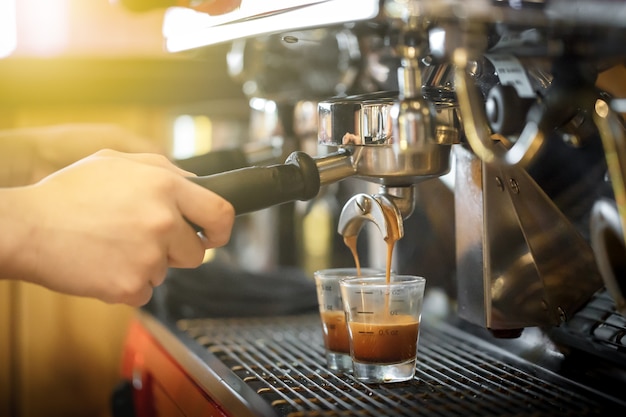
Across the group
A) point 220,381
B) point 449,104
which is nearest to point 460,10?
point 449,104

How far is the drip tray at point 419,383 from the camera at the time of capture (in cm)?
60

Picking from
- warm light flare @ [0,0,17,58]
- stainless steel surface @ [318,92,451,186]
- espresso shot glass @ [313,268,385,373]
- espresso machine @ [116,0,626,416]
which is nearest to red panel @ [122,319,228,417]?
espresso machine @ [116,0,626,416]

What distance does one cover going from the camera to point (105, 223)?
0.57m

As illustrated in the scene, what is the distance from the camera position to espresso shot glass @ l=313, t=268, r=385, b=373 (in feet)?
2.44

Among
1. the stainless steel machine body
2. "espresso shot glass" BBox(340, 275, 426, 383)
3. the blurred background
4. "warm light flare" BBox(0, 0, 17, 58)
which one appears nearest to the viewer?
the stainless steel machine body

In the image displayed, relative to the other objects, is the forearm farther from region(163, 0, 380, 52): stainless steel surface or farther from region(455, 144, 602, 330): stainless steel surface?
region(455, 144, 602, 330): stainless steel surface

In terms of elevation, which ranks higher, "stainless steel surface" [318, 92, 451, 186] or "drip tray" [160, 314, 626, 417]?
"stainless steel surface" [318, 92, 451, 186]

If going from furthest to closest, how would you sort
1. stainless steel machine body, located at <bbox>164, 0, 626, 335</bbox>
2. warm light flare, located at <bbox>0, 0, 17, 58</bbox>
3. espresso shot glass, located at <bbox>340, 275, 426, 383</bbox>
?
1. warm light flare, located at <bbox>0, 0, 17, 58</bbox>
2. espresso shot glass, located at <bbox>340, 275, 426, 383</bbox>
3. stainless steel machine body, located at <bbox>164, 0, 626, 335</bbox>

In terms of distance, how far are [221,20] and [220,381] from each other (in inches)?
13.0

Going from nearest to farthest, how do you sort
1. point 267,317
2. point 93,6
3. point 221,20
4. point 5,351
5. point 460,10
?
1. point 460,10
2. point 221,20
3. point 267,317
4. point 5,351
5. point 93,6

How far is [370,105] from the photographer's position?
0.65 metres

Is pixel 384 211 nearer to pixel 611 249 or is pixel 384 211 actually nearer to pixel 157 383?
pixel 611 249

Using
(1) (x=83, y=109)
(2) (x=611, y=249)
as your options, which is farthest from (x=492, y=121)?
(1) (x=83, y=109)

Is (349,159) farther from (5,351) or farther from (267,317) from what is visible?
(5,351)
